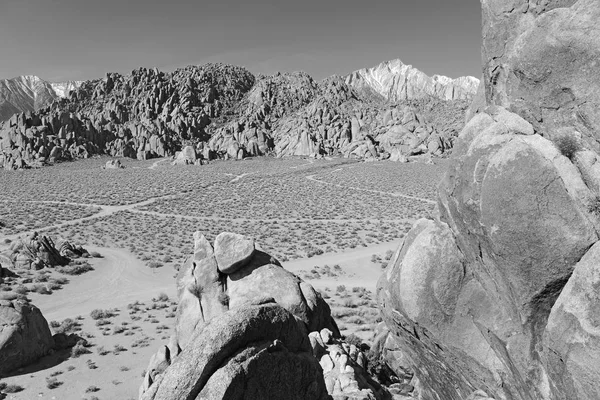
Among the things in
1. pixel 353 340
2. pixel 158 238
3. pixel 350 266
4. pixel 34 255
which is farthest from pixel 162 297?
pixel 158 238

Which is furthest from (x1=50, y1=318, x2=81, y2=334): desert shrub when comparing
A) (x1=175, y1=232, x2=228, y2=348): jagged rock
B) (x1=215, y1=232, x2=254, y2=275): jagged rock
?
(x1=215, y1=232, x2=254, y2=275): jagged rock

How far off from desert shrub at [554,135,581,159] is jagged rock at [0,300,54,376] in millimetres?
19972

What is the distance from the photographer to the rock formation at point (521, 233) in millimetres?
6617

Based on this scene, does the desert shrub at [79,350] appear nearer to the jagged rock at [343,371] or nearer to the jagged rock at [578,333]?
the jagged rock at [343,371]

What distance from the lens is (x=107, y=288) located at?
26.7 meters

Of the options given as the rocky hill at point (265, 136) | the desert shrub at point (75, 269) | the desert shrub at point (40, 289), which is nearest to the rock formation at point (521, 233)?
the desert shrub at point (40, 289)

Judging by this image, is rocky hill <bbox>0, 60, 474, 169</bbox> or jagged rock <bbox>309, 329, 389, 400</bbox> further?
rocky hill <bbox>0, 60, 474, 169</bbox>

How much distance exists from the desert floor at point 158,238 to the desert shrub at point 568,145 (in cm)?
1419

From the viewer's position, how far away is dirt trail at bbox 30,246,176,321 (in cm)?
2327

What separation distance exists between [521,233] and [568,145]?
185 centimetres

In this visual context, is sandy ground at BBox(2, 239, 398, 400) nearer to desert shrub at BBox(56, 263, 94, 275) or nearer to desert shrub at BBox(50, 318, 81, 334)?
desert shrub at BBox(50, 318, 81, 334)

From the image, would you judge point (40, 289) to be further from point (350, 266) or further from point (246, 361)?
point (246, 361)

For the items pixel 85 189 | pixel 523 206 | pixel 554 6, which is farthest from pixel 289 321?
pixel 85 189

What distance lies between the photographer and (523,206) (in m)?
7.08
